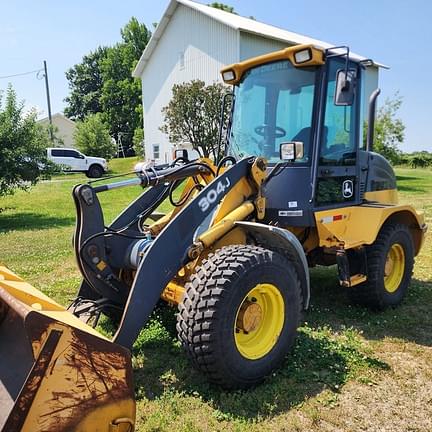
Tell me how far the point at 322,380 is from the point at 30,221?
429 inches

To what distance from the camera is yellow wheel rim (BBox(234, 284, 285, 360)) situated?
326cm

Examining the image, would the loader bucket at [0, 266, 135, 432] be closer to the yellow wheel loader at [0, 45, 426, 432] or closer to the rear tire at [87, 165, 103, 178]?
the yellow wheel loader at [0, 45, 426, 432]

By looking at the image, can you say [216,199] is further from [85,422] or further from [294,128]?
[85,422]

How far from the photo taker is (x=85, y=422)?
231 centimetres

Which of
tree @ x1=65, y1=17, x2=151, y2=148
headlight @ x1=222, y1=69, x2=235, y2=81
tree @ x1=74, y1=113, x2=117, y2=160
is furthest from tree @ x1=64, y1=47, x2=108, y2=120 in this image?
headlight @ x1=222, y1=69, x2=235, y2=81

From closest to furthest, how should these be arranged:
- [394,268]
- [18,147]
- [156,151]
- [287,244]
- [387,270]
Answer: [287,244], [387,270], [394,268], [18,147], [156,151]

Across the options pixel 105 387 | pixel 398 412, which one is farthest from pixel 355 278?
pixel 105 387

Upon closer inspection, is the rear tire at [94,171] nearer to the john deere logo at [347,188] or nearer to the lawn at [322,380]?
the lawn at [322,380]

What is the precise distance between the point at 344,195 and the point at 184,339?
2472mm

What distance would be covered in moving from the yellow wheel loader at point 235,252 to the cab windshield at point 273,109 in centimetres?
1

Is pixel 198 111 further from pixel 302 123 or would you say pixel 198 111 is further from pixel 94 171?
pixel 302 123

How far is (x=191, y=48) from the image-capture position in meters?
23.3

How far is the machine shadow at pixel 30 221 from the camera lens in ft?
37.6

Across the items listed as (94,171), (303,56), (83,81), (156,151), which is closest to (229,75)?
(303,56)
